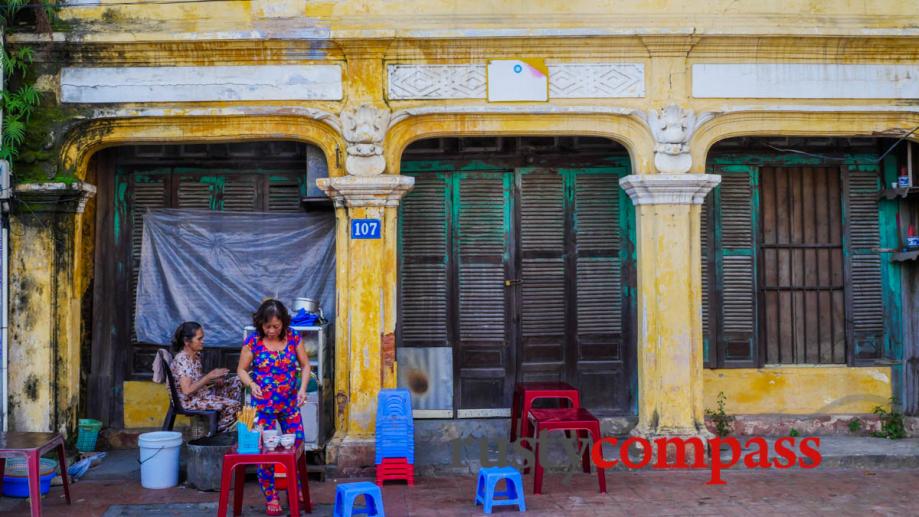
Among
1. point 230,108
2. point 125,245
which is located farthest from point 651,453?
point 125,245

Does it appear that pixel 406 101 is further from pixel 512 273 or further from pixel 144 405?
pixel 144 405

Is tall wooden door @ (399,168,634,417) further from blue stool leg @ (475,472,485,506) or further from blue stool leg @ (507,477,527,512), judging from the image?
blue stool leg @ (507,477,527,512)

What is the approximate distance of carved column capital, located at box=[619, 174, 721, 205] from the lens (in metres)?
7.97

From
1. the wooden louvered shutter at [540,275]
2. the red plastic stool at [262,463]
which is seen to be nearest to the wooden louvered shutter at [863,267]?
the wooden louvered shutter at [540,275]

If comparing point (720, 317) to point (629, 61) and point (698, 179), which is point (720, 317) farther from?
point (629, 61)

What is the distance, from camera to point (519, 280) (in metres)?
8.99

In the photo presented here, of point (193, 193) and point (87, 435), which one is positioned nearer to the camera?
point (87, 435)

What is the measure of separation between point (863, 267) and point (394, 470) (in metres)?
5.38

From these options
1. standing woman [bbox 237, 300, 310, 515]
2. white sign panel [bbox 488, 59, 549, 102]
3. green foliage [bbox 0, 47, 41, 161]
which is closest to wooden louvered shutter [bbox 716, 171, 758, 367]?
white sign panel [bbox 488, 59, 549, 102]

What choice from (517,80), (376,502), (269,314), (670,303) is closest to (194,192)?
(269,314)

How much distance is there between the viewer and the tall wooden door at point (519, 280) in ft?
29.4

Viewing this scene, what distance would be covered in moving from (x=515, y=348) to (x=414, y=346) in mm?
1051

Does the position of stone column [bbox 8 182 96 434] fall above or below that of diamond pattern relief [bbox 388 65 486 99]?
below

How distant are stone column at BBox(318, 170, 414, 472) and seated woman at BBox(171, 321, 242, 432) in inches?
38.3
